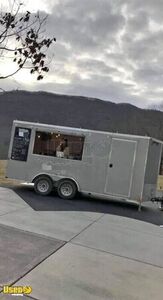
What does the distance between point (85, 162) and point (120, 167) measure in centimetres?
121

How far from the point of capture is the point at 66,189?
13164 millimetres

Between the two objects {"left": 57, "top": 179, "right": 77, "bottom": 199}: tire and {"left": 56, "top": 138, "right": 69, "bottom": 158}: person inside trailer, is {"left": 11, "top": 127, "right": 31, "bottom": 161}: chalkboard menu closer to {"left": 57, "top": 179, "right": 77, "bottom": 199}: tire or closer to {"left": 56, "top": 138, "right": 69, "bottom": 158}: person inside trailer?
{"left": 56, "top": 138, "right": 69, "bottom": 158}: person inside trailer

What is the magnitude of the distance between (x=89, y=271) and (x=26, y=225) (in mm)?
2554

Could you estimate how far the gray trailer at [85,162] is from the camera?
12328 mm

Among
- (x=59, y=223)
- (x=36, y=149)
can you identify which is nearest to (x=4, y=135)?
(x=36, y=149)

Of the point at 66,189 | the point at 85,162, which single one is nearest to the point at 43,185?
the point at 66,189

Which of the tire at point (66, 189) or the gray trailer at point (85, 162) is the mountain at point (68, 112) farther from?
the tire at point (66, 189)

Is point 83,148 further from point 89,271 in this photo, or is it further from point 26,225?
point 89,271

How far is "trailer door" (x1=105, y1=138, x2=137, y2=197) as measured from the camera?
40.5 feet

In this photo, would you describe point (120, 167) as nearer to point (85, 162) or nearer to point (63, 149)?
point (85, 162)

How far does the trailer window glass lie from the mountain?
149 ft

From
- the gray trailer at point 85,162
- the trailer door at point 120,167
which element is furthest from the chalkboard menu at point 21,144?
the trailer door at point 120,167

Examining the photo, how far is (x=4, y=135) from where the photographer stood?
2307 inches

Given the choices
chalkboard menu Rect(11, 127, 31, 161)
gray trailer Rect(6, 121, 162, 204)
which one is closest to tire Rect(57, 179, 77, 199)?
gray trailer Rect(6, 121, 162, 204)
